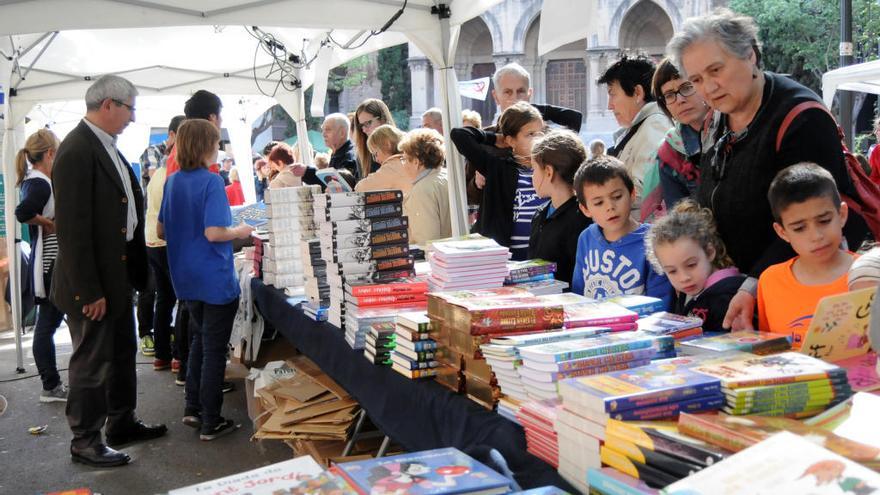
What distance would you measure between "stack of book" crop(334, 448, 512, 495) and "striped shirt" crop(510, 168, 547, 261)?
98.0 inches

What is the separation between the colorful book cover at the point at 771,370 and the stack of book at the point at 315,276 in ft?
7.02

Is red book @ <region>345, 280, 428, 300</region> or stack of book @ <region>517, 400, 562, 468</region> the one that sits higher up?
red book @ <region>345, 280, 428, 300</region>

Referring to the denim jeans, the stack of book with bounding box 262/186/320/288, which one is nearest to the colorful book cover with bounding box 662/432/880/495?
the stack of book with bounding box 262/186/320/288

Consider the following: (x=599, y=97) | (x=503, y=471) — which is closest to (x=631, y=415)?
(x=503, y=471)

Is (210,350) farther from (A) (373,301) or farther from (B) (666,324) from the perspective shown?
(B) (666,324)

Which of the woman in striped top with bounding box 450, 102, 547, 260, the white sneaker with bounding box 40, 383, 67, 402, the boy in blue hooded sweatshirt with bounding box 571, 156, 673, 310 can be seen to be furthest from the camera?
the white sneaker with bounding box 40, 383, 67, 402

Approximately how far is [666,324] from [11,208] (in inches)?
242

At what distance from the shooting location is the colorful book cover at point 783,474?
972mm

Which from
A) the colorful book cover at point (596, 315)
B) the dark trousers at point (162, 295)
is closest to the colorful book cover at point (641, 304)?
the colorful book cover at point (596, 315)

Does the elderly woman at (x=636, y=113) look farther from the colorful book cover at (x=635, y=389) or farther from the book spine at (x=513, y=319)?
the colorful book cover at (x=635, y=389)

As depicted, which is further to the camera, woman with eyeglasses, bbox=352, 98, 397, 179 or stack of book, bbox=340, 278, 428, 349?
woman with eyeglasses, bbox=352, 98, 397, 179

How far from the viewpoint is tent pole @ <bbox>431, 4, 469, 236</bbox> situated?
182 inches

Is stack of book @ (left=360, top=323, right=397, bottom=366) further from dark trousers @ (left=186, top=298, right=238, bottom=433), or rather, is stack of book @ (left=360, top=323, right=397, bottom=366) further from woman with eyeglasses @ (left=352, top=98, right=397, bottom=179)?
woman with eyeglasses @ (left=352, top=98, right=397, bottom=179)

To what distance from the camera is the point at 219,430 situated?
4.59 m
